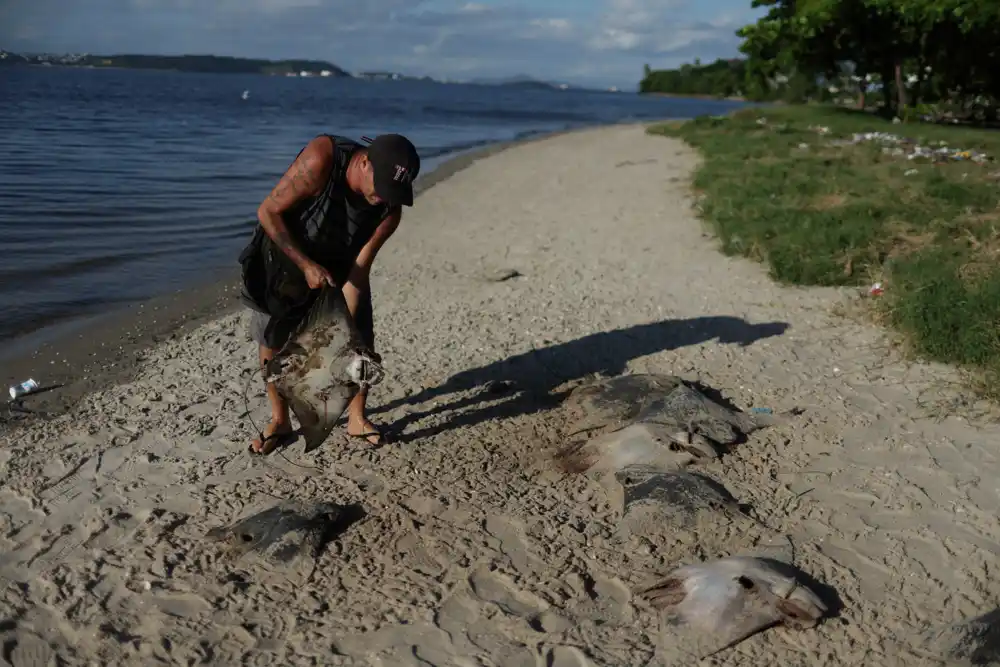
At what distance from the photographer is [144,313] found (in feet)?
25.4

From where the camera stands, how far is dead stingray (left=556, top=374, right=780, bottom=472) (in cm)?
480

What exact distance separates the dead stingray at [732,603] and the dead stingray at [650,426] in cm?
121

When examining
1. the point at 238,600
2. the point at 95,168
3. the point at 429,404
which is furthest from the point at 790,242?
the point at 95,168

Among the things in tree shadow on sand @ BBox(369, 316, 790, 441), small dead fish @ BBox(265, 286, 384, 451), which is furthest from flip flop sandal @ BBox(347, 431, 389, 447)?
small dead fish @ BBox(265, 286, 384, 451)

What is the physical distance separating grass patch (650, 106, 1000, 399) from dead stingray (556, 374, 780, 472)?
78.3 inches

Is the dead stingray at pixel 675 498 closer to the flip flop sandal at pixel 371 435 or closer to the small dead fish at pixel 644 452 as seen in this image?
the small dead fish at pixel 644 452

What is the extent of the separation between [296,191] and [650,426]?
2412 millimetres

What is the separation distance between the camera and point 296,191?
4145mm

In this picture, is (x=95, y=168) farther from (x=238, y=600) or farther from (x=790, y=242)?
(x=238, y=600)

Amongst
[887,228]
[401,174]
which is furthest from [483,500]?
[887,228]

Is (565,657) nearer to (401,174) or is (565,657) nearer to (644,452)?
(644,452)

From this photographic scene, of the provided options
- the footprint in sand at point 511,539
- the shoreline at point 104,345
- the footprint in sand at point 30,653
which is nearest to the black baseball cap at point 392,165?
the footprint in sand at point 511,539

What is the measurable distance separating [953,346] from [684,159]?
14.0 m

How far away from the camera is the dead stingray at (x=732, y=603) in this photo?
11.0 feet
